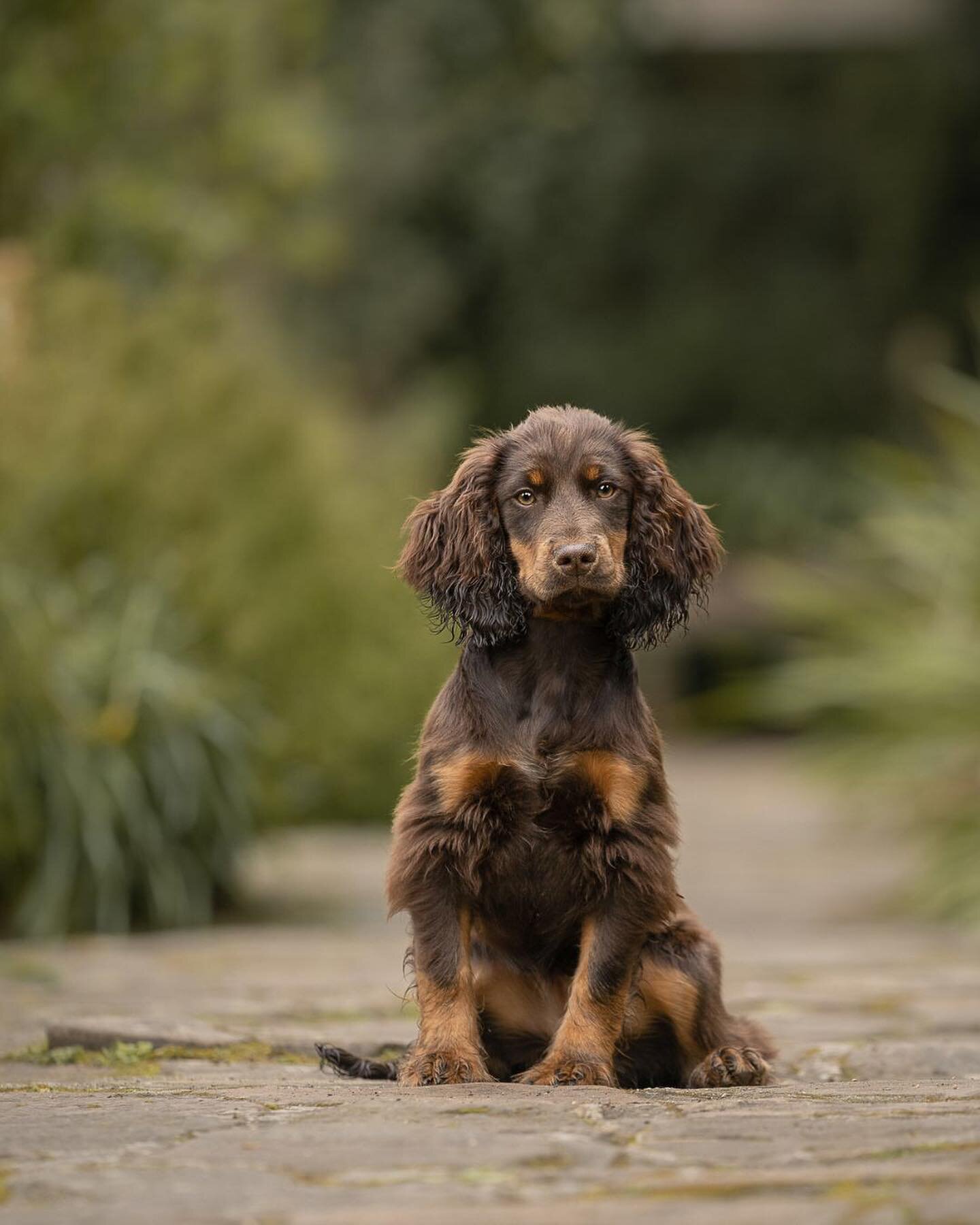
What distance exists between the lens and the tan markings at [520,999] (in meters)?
3.39

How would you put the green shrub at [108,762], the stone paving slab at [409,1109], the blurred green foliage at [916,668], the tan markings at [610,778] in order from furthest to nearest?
the blurred green foliage at [916,668], the green shrub at [108,762], the tan markings at [610,778], the stone paving slab at [409,1109]

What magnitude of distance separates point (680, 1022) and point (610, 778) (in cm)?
53

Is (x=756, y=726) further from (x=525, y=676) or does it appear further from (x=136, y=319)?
(x=525, y=676)

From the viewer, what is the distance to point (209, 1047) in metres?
3.82

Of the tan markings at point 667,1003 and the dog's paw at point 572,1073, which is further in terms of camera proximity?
the tan markings at point 667,1003

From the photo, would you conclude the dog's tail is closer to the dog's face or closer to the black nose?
the dog's face

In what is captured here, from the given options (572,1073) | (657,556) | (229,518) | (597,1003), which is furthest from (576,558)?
(229,518)

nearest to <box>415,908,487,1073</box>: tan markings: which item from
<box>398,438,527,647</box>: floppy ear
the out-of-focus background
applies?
<box>398,438,527,647</box>: floppy ear

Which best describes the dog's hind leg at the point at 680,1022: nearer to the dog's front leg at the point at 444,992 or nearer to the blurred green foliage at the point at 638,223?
the dog's front leg at the point at 444,992

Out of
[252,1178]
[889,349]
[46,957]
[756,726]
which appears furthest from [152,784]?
[889,349]

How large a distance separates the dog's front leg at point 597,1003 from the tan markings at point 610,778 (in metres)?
0.19

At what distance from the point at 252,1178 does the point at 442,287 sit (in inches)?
710

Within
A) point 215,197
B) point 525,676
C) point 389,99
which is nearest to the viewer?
point 525,676

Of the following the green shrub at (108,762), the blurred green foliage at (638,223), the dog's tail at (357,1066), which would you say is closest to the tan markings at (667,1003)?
the dog's tail at (357,1066)
